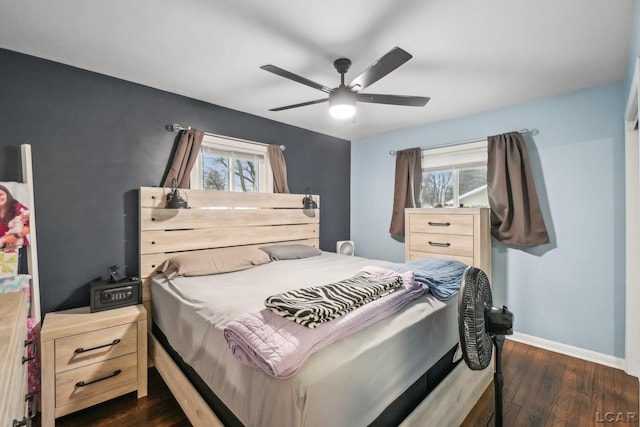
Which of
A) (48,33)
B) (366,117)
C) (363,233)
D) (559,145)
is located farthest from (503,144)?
(48,33)

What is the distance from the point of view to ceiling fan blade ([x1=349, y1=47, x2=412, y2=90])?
1552 mm

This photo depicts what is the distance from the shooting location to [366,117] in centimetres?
343

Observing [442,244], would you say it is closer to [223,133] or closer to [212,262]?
[212,262]

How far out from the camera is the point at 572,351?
2.67m

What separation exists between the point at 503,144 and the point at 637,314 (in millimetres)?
1785

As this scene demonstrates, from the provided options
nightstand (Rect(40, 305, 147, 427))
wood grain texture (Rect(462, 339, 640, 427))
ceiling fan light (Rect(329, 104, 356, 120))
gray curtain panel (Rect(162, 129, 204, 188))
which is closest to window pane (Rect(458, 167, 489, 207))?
wood grain texture (Rect(462, 339, 640, 427))

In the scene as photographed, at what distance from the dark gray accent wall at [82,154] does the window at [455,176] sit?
9.28ft

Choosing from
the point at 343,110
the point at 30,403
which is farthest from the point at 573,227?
the point at 30,403

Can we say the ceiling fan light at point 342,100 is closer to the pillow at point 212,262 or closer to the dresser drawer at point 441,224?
the pillow at point 212,262

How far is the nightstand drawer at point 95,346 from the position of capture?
1.84 m

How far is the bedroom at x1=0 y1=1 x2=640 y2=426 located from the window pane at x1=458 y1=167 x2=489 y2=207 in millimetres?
436

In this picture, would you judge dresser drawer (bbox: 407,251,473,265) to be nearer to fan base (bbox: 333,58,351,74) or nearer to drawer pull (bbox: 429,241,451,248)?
drawer pull (bbox: 429,241,451,248)

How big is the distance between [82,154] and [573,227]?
14.1 ft

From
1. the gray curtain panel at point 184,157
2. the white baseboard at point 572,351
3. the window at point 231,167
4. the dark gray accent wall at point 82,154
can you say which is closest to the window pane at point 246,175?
the window at point 231,167
